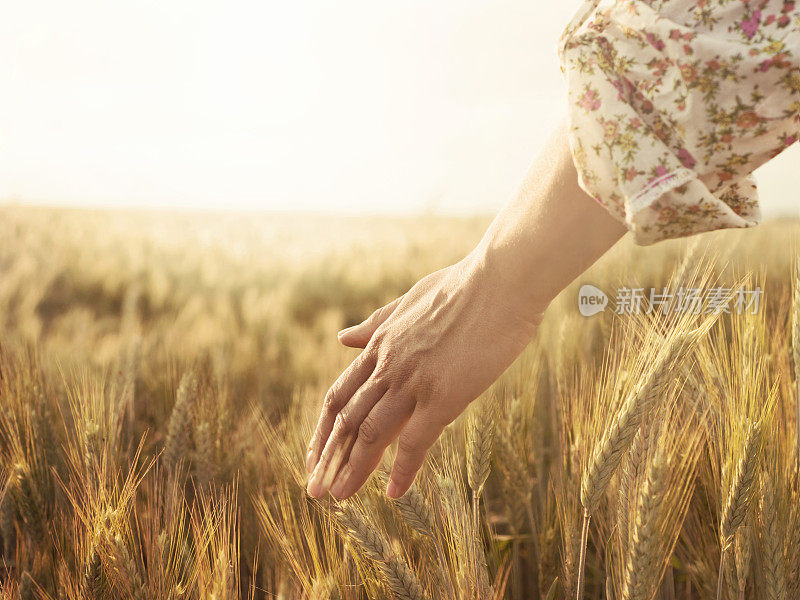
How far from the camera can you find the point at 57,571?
3.02 feet

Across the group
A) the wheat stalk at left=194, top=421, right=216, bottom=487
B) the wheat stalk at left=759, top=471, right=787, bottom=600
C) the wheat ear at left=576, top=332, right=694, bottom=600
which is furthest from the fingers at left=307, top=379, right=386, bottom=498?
the wheat stalk at left=759, top=471, right=787, bottom=600

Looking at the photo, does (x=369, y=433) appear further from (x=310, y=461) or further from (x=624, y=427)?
(x=624, y=427)

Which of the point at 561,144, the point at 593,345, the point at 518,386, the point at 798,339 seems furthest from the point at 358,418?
the point at 593,345

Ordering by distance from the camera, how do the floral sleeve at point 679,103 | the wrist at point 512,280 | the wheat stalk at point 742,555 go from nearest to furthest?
the floral sleeve at point 679,103 < the wrist at point 512,280 < the wheat stalk at point 742,555

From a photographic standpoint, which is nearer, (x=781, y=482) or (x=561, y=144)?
(x=561, y=144)

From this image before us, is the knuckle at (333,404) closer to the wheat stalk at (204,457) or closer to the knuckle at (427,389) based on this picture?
the knuckle at (427,389)

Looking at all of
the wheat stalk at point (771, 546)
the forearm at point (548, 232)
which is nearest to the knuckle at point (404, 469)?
the forearm at point (548, 232)

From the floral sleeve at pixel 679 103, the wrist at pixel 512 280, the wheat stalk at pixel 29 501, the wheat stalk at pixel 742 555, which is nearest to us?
the floral sleeve at pixel 679 103

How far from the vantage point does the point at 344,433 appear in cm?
72

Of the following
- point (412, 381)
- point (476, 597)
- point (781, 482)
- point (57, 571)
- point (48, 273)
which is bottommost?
point (57, 571)

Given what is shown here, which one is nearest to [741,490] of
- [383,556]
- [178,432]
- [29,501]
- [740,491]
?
[740,491]

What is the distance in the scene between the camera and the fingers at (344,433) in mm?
710

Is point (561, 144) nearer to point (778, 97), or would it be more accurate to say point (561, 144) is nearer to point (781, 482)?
point (778, 97)

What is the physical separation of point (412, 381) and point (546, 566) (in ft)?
1.53
